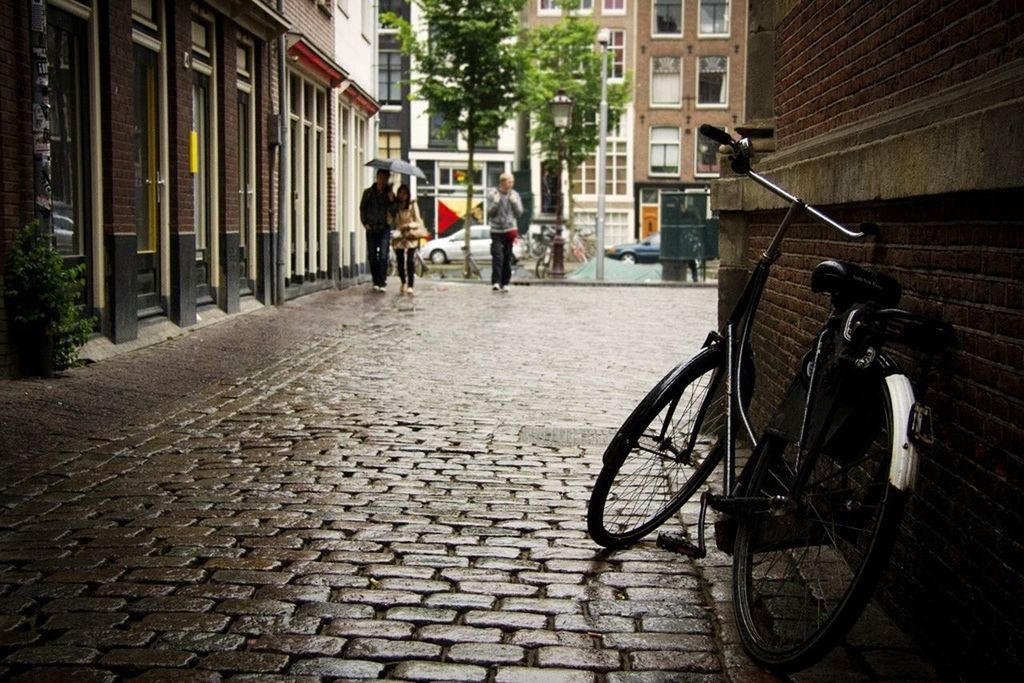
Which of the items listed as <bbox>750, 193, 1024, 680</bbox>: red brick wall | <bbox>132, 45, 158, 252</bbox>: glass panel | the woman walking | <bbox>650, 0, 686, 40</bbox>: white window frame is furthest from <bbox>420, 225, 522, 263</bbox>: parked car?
<bbox>750, 193, 1024, 680</bbox>: red brick wall

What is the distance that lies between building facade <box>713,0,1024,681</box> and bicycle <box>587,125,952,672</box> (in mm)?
173

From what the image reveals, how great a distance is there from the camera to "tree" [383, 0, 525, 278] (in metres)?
32.0

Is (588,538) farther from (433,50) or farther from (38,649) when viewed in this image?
(433,50)

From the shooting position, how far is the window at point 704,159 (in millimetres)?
62719

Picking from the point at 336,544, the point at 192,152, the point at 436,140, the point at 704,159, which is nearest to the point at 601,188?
the point at 192,152

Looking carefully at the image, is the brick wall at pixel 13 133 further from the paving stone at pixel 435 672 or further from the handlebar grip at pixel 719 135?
the paving stone at pixel 435 672

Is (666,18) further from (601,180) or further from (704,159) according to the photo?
(601,180)

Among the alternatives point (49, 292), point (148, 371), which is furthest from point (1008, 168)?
point (148, 371)

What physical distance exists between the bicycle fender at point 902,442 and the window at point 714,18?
61599 mm

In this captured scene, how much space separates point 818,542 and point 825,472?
0.64 ft

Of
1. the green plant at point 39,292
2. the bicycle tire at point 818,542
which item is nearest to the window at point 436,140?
the green plant at point 39,292

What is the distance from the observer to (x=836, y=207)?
17.4 ft

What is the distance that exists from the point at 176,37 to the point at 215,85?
2.05 metres

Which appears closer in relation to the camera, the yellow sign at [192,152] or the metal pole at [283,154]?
the yellow sign at [192,152]
